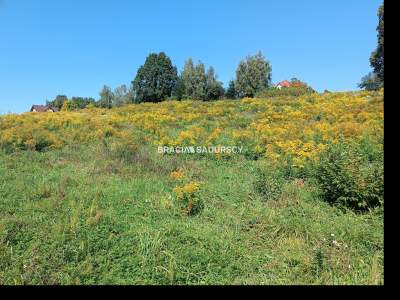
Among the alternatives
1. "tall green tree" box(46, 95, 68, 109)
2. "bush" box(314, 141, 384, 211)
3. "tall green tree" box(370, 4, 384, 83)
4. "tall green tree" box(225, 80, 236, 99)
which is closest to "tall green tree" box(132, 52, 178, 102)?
"tall green tree" box(225, 80, 236, 99)

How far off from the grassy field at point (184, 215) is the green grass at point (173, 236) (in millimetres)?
14

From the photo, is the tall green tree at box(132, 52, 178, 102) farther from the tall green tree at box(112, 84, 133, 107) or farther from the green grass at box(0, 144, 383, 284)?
the green grass at box(0, 144, 383, 284)

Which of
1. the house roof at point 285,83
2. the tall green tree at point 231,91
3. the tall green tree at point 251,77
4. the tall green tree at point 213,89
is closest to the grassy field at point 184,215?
the tall green tree at point 251,77

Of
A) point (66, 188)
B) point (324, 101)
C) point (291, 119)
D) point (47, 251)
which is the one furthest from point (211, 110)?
point (47, 251)

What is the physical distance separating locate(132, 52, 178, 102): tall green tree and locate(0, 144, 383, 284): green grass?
7029 millimetres

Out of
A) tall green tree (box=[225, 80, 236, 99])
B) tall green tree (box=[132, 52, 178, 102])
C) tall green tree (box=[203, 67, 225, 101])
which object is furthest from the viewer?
tall green tree (box=[225, 80, 236, 99])

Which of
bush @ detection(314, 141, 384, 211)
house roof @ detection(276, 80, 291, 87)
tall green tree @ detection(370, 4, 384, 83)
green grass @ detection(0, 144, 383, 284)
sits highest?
house roof @ detection(276, 80, 291, 87)

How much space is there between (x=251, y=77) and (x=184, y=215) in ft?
38.9

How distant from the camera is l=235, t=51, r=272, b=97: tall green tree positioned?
40.4ft

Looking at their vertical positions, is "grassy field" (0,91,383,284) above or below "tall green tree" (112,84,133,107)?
below

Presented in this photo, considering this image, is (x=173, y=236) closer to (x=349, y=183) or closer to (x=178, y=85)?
(x=349, y=183)
